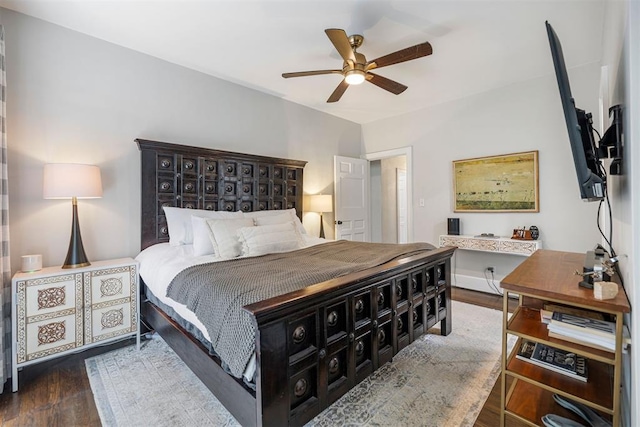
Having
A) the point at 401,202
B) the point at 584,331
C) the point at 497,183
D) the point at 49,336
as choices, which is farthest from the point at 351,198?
the point at 49,336

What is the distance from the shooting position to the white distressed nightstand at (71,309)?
1.94m

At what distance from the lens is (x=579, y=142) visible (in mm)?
1323

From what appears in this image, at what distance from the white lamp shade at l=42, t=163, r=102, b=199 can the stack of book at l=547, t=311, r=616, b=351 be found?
10.2 ft

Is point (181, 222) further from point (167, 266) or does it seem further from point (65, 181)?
point (65, 181)

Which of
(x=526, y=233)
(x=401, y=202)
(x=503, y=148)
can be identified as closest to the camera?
(x=526, y=233)

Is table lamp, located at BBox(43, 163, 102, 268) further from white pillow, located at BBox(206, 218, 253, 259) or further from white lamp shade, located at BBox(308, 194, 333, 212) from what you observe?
white lamp shade, located at BBox(308, 194, 333, 212)

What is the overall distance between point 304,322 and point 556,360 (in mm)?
1242

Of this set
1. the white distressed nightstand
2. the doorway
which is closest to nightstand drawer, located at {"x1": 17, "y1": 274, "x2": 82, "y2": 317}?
the white distressed nightstand

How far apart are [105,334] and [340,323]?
1971mm

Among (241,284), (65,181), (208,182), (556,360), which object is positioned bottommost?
(556,360)

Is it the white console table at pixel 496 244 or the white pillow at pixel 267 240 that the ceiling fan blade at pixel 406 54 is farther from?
the white console table at pixel 496 244

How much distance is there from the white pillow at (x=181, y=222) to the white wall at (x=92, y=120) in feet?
1.08

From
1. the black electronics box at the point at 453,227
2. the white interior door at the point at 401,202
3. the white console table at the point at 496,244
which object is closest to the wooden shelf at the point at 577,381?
the white console table at the point at 496,244

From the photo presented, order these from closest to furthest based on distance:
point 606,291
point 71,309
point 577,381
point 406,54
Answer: point 606,291 < point 577,381 < point 71,309 < point 406,54
